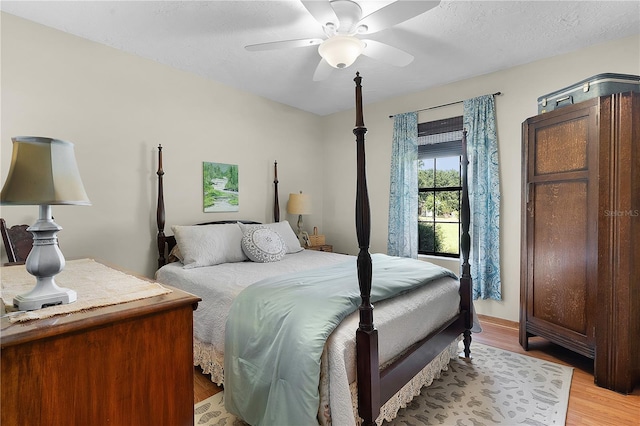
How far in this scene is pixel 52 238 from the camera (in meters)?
1.10

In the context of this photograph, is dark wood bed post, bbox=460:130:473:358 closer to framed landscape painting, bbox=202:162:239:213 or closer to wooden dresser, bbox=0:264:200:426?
wooden dresser, bbox=0:264:200:426

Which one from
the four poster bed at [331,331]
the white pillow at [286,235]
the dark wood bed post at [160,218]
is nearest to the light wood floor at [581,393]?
the four poster bed at [331,331]

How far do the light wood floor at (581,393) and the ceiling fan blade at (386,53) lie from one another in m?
2.63

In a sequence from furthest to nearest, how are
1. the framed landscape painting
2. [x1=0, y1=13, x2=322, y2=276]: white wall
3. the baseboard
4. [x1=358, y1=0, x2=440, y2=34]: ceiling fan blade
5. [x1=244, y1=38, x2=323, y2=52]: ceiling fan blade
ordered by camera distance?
the framed landscape painting, the baseboard, [x1=0, y1=13, x2=322, y2=276]: white wall, [x1=244, y1=38, x2=323, y2=52]: ceiling fan blade, [x1=358, y1=0, x2=440, y2=34]: ceiling fan blade

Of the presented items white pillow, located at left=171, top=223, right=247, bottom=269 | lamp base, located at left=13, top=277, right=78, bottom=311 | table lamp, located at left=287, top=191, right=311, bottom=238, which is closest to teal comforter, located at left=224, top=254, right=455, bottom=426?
lamp base, located at left=13, top=277, right=78, bottom=311

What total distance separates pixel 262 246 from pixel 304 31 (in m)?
1.94

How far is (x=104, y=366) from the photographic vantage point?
987 mm

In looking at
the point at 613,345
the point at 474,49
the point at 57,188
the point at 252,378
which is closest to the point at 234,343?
the point at 252,378

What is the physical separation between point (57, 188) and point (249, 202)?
2.95 m

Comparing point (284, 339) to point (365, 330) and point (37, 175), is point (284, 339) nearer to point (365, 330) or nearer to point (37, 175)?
point (365, 330)

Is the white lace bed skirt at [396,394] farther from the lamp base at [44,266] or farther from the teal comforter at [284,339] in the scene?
the lamp base at [44,266]

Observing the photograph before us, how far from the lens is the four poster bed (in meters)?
1.46

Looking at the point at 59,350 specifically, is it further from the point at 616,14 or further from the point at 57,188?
the point at 616,14

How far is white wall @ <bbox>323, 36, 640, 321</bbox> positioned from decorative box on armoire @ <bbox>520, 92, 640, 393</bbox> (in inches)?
21.3
